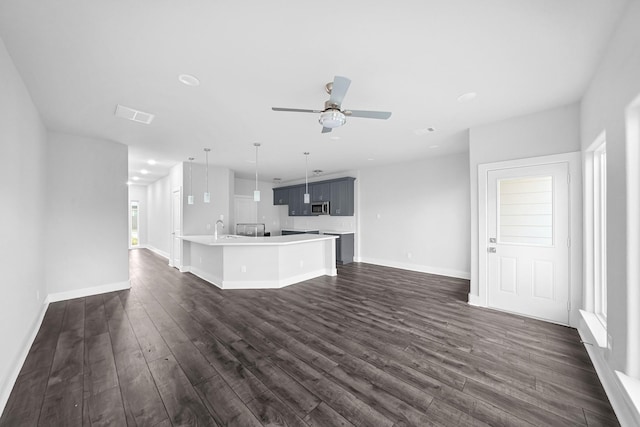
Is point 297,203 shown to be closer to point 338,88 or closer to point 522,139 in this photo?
point 522,139

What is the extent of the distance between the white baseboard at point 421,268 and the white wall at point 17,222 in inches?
247

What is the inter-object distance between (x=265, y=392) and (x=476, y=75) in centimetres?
336

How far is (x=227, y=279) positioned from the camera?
454 cm

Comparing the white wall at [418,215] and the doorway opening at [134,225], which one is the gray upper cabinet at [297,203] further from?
the doorway opening at [134,225]

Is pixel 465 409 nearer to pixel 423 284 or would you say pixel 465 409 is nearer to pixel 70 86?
pixel 423 284

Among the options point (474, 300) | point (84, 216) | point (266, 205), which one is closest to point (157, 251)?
point (266, 205)

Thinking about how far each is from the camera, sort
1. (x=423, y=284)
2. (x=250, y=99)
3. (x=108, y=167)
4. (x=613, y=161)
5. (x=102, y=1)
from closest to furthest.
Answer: (x=102, y=1), (x=613, y=161), (x=250, y=99), (x=108, y=167), (x=423, y=284)

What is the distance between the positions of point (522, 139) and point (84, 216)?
6.91 metres

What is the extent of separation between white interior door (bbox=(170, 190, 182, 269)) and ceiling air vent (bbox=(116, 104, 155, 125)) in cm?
304

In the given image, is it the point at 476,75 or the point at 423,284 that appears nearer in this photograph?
the point at 476,75

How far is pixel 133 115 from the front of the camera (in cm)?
318

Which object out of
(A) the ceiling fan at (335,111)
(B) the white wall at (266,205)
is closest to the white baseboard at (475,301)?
(A) the ceiling fan at (335,111)

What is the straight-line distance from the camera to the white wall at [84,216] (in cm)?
390

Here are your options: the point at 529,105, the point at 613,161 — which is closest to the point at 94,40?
the point at 613,161
